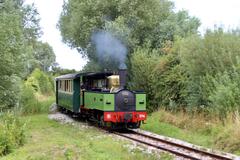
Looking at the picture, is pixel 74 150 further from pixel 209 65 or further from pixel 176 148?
pixel 209 65

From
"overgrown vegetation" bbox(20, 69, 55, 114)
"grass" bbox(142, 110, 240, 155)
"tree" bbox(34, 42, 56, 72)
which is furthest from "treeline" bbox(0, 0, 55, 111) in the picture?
"tree" bbox(34, 42, 56, 72)

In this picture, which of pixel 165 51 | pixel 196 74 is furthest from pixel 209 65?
pixel 165 51

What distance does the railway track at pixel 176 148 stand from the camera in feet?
40.8

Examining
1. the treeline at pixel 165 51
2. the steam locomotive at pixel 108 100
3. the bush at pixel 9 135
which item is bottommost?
the bush at pixel 9 135

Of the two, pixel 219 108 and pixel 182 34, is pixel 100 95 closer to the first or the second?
pixel 219 108

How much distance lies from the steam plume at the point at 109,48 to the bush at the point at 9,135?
11817mm

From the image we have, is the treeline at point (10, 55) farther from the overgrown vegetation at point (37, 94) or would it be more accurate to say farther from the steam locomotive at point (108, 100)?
the overgrown vegetation at point (37, 94)

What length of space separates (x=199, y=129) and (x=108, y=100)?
3955 mm

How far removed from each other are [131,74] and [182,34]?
5258 mm

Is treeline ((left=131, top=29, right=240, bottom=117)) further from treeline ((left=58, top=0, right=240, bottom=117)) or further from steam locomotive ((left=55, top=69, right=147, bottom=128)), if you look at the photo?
steam locomotive ((left=55, top=69, right=147, bottom=128))

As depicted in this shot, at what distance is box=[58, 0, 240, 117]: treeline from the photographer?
61.0ft

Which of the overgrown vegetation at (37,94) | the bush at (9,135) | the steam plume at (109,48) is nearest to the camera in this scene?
the bush at (9,135)

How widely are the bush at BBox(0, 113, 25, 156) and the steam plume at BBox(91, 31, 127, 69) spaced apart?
11.8 metres

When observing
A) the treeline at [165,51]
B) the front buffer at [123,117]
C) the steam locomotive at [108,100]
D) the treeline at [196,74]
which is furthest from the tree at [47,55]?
the front buffer at [123,117]
